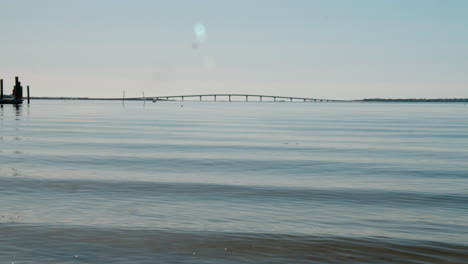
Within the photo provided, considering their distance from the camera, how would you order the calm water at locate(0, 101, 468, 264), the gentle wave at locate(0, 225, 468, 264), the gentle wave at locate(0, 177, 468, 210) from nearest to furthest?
the gentle wave at locate(0, 225, 468, 264) < the calm water at locate(0, 101, 468, 264) < the gentle wave at locate(0, 177, 468, 210)

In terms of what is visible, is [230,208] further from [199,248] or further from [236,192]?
[199,248]

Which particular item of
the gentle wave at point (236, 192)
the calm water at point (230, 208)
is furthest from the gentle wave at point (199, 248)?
the gentle wave at point (236, 192)

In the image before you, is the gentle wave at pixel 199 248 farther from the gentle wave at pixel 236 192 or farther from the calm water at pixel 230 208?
the gentle wave at pixel 236 192

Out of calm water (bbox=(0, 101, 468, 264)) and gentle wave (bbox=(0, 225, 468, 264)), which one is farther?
calm water (bbox=(0, 101, 468, 264))

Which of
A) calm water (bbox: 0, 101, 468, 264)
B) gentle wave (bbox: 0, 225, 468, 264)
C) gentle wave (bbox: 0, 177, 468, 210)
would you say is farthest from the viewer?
gentle wave (bbox: 0, 177, 468, 210)

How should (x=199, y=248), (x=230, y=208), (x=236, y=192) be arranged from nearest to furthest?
(x=199, y=248)
(x=230, y=208)
(x=236, y=192)

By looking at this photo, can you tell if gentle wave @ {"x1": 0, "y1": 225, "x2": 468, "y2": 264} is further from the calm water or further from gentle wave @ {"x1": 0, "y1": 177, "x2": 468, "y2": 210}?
gentle wave @ {"x1": 0, "y1": 177, "x2": 468, "y2": 210}

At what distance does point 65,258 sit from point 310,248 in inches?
167

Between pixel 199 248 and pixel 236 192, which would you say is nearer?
pixel 199 248

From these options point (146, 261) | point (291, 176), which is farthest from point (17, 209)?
point (291, 176)

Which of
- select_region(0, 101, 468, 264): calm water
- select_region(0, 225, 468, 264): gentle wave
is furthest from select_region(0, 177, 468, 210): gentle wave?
select_region(0, 225, 468, 264): gentle wave

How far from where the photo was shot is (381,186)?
55.8 feet

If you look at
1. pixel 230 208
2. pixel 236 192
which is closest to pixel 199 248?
pixel 230 208

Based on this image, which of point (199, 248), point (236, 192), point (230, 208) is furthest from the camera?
point (236, 192)
